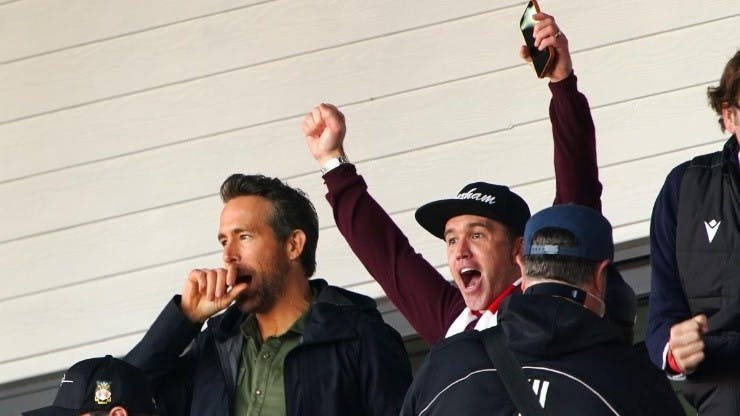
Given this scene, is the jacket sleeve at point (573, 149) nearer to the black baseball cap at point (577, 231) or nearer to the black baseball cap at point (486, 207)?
the black baseball cap at point (486, 207)

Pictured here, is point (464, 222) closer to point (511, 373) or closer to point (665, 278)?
point (665, 278)

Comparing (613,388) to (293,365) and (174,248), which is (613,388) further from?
(174,248)

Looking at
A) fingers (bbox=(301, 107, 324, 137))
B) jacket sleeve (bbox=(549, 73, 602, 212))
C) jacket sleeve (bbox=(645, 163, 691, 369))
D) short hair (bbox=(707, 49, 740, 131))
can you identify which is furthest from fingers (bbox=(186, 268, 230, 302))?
short hair (bbox=(707, 49, 740, 131))

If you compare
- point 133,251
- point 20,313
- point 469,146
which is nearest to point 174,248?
point 133,251

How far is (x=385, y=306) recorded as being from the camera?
6113 millimetres

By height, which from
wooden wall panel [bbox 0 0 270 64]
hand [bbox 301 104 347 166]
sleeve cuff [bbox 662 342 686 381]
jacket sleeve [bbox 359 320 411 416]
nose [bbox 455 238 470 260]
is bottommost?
sleeve cuff [bbox 662 342 686 381]

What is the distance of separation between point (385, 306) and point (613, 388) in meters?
2.72

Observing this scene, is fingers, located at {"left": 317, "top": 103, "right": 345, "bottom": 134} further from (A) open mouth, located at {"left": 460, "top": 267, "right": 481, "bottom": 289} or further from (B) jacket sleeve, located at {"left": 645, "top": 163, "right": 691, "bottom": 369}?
(B) jacket sleeve, located at {"left": 645, "top": 163, "right": 691, "bottom": 369}

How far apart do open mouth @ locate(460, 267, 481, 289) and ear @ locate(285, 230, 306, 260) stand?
700 mm

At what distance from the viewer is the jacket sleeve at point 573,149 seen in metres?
4.76

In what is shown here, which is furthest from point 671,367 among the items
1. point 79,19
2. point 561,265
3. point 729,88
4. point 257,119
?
point 79,19

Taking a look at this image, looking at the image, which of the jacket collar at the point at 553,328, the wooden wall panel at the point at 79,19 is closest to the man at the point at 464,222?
the jacket collar at the point at 553,328

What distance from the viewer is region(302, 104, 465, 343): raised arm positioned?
5016 millimetres

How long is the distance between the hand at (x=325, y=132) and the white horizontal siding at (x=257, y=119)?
2.82ft
